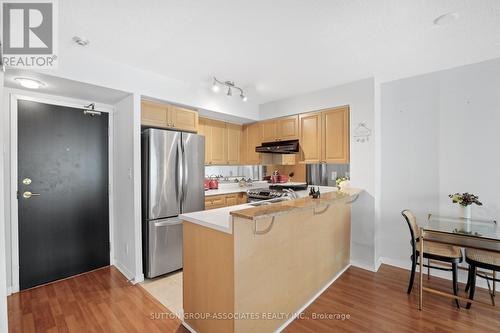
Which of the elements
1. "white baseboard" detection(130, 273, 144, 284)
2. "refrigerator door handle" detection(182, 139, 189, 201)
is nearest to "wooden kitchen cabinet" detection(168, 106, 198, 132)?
"refrigerator door handle" detection(182, 139, 189, 201)

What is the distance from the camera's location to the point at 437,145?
9.72 ft

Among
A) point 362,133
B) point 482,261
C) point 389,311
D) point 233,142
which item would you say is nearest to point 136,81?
point 233,142

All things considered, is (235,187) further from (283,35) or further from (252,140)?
(283,35)

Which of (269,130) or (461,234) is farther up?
(269,130)

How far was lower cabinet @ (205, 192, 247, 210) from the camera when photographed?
11.7ft

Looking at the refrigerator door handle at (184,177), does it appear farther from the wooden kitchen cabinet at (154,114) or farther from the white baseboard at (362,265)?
the white baseboard at (362,265)

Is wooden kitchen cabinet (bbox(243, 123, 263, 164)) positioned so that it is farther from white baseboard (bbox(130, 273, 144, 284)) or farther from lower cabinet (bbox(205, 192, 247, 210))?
white baseboard (bbox(130, 273, 144, 284))

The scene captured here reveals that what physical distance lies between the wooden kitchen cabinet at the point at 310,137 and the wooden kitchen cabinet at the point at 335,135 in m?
0.08

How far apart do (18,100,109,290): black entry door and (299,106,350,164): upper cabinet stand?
9.70ft

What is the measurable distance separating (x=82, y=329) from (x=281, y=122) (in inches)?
145

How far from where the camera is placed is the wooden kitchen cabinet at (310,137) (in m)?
3.69

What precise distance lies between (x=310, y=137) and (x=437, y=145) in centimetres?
163

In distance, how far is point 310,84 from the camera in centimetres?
342

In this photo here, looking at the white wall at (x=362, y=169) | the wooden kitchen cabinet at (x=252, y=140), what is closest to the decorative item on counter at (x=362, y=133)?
the white wall at (x=362, y=169)
